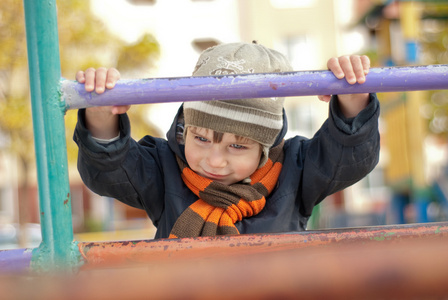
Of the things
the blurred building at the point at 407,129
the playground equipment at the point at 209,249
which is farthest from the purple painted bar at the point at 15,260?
the blurred building at the point at 407,129

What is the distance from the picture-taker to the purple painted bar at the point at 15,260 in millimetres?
857

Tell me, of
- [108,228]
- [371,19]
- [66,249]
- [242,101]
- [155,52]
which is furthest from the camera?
[108,228]

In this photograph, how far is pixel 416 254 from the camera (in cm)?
48

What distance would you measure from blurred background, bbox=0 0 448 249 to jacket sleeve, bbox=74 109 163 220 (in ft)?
15.9

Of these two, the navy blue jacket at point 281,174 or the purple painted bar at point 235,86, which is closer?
the purple painted bar at point 235,86

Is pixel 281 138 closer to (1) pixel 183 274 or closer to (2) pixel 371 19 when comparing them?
(1) pixel 183 274

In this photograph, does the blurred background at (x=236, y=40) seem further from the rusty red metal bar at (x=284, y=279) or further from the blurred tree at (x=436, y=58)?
the rusty red metal bar at (x=284, y=279)

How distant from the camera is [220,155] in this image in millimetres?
1572

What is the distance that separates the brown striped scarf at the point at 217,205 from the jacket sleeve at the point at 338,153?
4.7 inches

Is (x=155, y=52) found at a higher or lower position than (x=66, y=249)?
higher

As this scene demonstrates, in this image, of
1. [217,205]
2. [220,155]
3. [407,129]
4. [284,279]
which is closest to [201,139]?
[220,155]

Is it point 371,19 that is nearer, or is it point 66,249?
point 66,249

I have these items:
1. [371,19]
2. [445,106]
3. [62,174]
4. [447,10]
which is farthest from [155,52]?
[62,174]

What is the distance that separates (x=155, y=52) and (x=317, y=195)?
8.32 m
